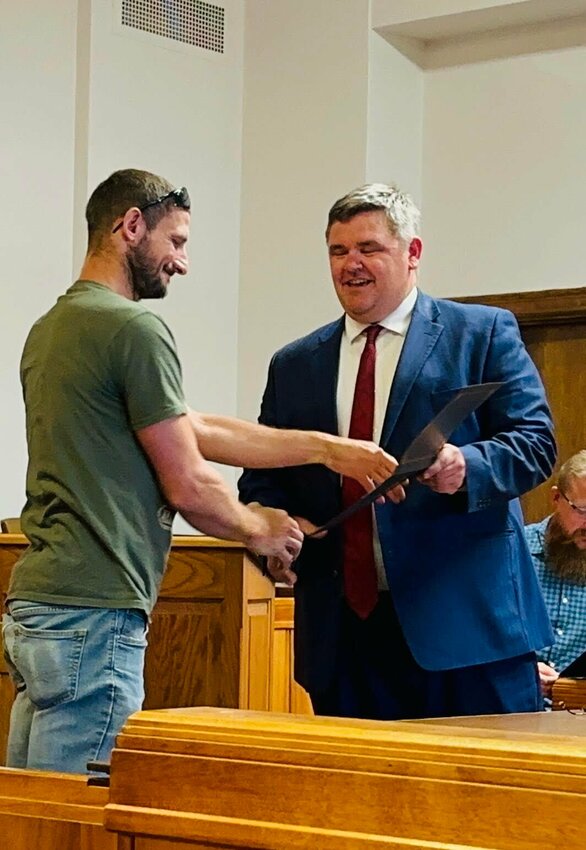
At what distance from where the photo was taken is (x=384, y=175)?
6.09 m

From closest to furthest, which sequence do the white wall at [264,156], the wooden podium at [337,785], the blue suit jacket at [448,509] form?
1. the wooden podium at [337,785]
2. the blue suit jacket at [448,509]
3. the white wall at [264,156]

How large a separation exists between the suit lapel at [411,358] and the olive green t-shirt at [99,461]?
1.49 feet

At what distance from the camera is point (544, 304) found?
575 cm

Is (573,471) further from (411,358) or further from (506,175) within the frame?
(506,175)

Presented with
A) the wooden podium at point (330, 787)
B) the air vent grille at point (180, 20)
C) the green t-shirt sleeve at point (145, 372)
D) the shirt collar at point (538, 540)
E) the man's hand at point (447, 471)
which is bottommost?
the wooden podium at point (330, 787)

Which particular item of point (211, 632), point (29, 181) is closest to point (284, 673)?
point (211, 632)

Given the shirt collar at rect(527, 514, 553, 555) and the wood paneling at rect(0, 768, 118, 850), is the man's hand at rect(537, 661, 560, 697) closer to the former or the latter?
the shirt collar at rect(527, 514, 553, 555)

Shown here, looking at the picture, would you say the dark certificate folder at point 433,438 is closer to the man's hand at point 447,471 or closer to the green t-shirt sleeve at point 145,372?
the man's hand at point 447,471

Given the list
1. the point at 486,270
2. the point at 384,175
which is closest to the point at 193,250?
the point at 384,175

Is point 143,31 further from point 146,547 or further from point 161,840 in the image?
point 161,840

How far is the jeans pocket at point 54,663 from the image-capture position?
7.04 ft

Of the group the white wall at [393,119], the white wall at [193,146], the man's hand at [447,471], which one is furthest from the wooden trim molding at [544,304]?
the man's hand at [447,471]

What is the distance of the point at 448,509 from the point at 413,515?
6 centimetres

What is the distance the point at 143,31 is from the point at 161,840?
17.4ft
